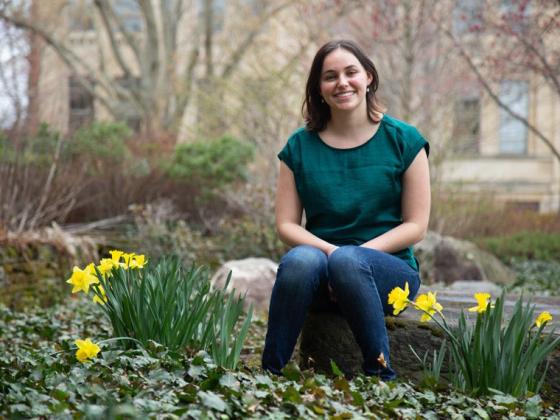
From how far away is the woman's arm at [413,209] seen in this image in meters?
3.44

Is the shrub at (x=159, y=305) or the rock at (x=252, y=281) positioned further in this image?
the rock at (x=252, y=281)

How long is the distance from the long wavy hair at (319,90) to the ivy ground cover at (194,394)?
3.83ft

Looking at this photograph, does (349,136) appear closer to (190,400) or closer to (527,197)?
(190,400)

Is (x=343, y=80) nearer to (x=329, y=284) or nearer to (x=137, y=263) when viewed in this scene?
(x=329, y=284)

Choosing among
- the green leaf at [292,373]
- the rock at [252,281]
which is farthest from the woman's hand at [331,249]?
the rock at [252,281]

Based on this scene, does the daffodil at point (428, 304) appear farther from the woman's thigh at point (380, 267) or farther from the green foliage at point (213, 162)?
the green foliage at point (213, 162)

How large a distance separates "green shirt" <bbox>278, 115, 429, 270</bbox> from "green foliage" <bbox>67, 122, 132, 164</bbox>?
246 inches

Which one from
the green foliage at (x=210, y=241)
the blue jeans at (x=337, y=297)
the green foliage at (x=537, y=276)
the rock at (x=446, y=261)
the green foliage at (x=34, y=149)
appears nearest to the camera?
the blue jeans at (x=337, y=297)

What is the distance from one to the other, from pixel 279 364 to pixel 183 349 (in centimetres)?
38

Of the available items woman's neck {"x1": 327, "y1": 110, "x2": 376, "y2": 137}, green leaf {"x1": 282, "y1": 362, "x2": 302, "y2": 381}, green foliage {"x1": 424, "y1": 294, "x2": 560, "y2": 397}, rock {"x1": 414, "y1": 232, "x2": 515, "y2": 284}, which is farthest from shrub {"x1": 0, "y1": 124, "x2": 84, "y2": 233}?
green foliage {"x1": 424, "y1": 294, "x2": 560, "y2": 397}

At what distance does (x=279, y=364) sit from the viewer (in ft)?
10.6

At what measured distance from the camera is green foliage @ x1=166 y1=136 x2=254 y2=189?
1003 cm

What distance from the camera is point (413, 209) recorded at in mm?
3510

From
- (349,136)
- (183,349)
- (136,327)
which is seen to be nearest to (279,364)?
(183,349)
